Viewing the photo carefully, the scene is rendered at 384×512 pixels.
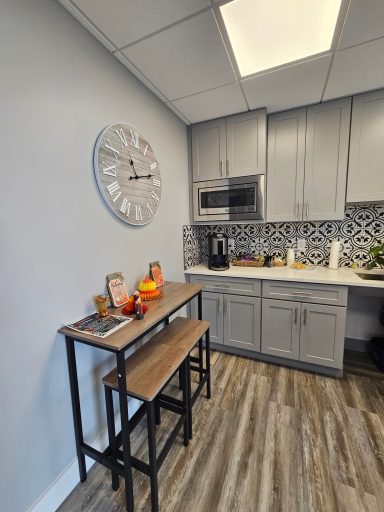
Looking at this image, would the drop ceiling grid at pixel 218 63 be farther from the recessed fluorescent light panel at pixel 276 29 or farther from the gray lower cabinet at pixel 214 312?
the gray lower cabinet at pixel 214 312

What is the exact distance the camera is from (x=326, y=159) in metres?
2.02

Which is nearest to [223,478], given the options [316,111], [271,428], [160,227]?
[271,428]

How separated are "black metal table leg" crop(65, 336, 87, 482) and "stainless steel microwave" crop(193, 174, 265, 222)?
1.72 m

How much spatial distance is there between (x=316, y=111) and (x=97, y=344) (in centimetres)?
255

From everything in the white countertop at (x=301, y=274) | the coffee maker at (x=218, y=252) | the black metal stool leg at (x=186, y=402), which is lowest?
the black metal stool leg at (x=186, y=402)

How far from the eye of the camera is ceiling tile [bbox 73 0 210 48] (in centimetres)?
105

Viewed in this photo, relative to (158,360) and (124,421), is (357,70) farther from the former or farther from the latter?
(124,421)

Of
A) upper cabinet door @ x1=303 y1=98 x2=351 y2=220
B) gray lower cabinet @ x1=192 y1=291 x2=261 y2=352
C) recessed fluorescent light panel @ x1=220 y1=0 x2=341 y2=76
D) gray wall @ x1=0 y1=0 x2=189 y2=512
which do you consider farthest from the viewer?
gray lower cabinet @ x1=192 y1=291 x2=261 y2=352

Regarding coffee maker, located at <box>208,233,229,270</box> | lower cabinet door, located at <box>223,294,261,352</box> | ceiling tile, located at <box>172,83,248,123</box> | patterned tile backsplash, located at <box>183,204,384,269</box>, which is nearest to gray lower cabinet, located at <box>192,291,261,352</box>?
lower cabinet door, located at <box>223,294,261,352</box>

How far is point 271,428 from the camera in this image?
58.6 inches

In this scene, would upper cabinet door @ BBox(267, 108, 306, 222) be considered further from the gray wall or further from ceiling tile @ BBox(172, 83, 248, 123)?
the gray wall

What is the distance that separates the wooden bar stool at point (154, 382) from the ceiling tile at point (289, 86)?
1.89 m

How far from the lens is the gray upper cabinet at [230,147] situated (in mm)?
2070

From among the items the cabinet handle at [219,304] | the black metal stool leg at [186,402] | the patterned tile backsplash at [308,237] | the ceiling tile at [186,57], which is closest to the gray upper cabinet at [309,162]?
the patterned tile backsplash at [308,237]
